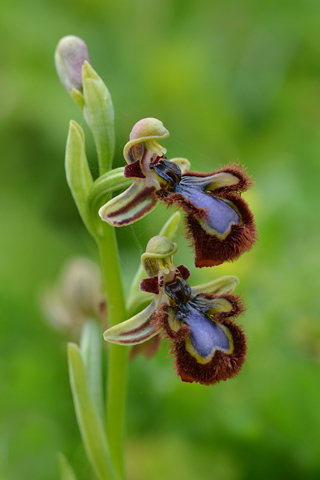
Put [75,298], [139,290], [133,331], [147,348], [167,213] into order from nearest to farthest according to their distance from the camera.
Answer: [133,331] < [139,290] < [147,348] < [75,298] < [167,213]

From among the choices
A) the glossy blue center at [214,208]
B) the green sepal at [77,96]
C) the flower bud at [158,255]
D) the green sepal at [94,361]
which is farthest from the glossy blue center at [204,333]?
the green sepal at [77,96]

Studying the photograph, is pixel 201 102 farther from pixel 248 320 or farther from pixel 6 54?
pixel 248 320

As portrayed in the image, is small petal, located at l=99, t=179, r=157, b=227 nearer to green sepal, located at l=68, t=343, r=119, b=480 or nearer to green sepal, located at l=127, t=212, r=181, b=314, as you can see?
green sepal, located at l=127, t=212, r=181, b=314

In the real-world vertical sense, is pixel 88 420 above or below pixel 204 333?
below

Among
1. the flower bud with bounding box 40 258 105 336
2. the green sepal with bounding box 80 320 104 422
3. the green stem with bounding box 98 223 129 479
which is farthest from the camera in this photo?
the flower bud with bounding box 40 258 105 336

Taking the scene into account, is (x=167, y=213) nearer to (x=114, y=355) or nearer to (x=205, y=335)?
(x=114, y=355)

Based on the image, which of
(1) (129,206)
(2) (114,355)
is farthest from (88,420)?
(1) (129,206)

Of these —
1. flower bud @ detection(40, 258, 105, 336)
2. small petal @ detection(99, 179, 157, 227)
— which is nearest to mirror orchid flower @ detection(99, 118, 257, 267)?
small petal @ detection(99, 179, 157, 227)
